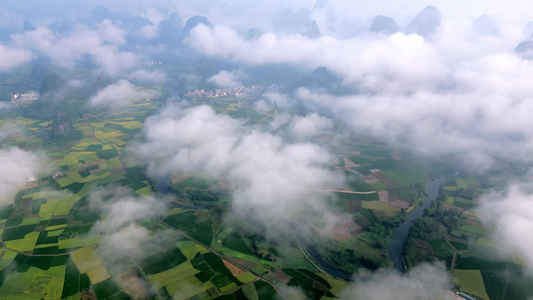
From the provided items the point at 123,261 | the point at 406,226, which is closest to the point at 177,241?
the point at 123,261

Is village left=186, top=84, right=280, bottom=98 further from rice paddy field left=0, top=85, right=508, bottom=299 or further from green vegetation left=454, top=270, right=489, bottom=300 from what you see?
green vegetation left=454, top=270, right=489, bottom=300

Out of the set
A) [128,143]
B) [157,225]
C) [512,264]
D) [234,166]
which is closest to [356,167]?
[234,166]

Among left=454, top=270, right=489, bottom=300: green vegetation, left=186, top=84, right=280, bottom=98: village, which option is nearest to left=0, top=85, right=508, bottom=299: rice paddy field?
left=454, top=270, right=489, bottom=300: green vegetation

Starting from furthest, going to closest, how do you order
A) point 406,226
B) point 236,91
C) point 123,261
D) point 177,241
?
point 236,91
point 406,226
point 177,241
point 123,261

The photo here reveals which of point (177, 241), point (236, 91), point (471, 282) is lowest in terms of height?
point (471, 282)

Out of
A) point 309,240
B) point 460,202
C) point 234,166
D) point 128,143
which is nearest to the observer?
point 309,240

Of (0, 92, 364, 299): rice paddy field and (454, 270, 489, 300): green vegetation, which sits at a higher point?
(0, 92, 364, 299): rice paddy field

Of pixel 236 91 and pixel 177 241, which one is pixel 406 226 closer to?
pixel 177 241

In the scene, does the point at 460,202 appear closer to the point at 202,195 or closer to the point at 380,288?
the point at 380,288
